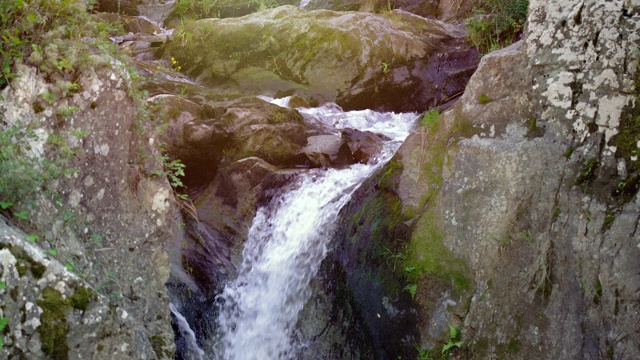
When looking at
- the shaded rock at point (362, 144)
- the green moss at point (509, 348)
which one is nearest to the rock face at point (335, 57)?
the shaded rock at point (362, 144)

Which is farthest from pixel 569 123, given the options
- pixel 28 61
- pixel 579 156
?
pixel 28 61

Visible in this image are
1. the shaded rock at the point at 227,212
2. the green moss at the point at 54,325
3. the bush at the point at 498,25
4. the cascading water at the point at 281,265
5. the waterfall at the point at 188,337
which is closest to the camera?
the green moss at the point at 54,325

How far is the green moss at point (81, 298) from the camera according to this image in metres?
3.28

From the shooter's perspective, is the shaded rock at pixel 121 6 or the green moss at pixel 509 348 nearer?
the green moss at pixel 509 348

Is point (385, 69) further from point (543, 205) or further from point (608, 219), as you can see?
point (608, 219)

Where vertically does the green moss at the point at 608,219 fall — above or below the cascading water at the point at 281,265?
above

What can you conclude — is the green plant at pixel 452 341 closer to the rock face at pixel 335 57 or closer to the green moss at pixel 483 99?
the green moss at pixel 483 99

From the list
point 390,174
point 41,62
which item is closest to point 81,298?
point 41,62

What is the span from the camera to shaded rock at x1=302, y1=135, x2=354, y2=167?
8281 mm

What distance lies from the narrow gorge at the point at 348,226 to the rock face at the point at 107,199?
0.02 metres

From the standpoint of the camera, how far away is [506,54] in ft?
17.0

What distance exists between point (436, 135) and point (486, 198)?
3.32 ft

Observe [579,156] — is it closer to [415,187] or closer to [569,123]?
[569,123]

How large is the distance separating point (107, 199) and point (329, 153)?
4.51m
